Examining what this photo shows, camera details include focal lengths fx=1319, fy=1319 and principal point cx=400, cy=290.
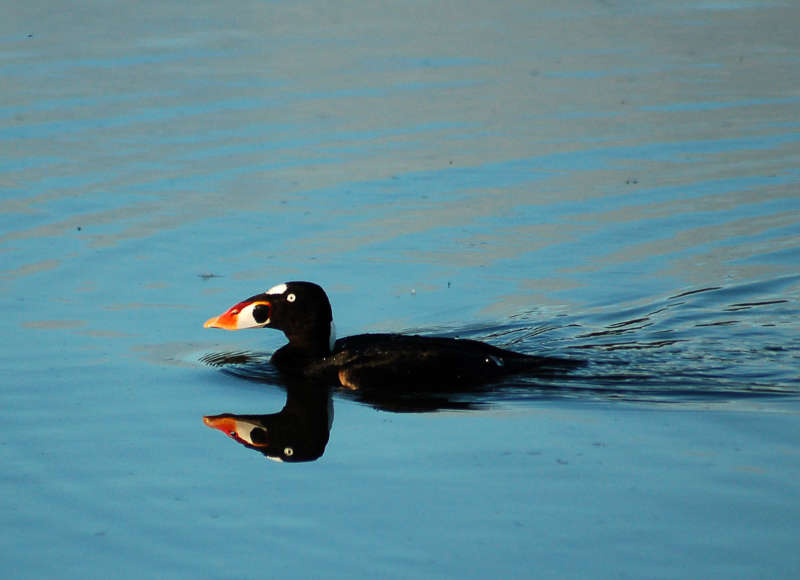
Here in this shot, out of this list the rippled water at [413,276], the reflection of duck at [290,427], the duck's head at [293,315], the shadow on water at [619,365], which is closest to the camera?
A: the rippled water at [413,276]

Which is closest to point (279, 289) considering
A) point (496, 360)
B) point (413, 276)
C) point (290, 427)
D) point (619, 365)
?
point (290, 427)

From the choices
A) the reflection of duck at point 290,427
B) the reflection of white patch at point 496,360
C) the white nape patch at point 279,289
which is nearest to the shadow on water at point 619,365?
the reflection of duck at point 290,427

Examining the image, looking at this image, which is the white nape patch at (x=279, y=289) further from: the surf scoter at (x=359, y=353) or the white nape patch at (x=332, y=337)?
the white nape patch at (x=332, y=337)

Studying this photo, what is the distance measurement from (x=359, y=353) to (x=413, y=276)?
2.35 m

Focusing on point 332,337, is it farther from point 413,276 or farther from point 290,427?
point 413,276

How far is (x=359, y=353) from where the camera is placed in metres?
10.1

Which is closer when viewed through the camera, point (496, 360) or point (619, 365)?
point (496, 360)

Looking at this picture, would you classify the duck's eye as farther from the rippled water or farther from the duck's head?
the rippled water

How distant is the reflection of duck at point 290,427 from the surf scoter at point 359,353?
327mm

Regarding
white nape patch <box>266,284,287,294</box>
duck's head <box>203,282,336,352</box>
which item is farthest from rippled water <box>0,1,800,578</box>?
white nape patch <box>266,284,287,294</box>

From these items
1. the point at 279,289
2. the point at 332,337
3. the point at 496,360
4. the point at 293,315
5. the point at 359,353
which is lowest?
the point at 496,360

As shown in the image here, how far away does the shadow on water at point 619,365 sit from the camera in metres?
9.48

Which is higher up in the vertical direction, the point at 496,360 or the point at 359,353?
the point at 359,353

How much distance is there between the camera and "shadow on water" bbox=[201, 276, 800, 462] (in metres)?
9.48
